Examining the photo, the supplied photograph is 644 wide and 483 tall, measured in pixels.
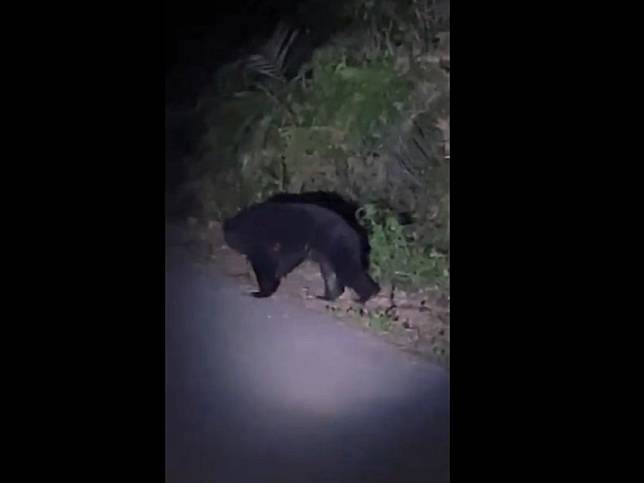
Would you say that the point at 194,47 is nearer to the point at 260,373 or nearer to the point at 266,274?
the point at 266,274

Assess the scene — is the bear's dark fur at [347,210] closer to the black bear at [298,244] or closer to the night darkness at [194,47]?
the black bear at [298,244]

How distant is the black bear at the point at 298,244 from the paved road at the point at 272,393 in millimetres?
46

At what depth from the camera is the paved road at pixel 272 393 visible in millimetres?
1241

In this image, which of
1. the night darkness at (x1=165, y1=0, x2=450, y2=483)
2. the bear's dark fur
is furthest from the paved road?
the bear's dark fur

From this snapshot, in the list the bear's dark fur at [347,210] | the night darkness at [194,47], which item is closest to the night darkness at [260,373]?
the night darkness at [194,47]

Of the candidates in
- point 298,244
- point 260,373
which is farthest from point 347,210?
point 260,373

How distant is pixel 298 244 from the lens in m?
1.26

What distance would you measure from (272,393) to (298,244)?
22cm

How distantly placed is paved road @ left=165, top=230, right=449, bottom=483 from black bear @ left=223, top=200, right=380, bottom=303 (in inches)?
1.8

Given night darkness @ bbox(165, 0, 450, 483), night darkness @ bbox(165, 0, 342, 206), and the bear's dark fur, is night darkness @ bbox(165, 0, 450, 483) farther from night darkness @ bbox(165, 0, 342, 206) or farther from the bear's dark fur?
the bear's dark fur

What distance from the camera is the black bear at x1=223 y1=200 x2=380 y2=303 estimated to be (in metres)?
1.24
